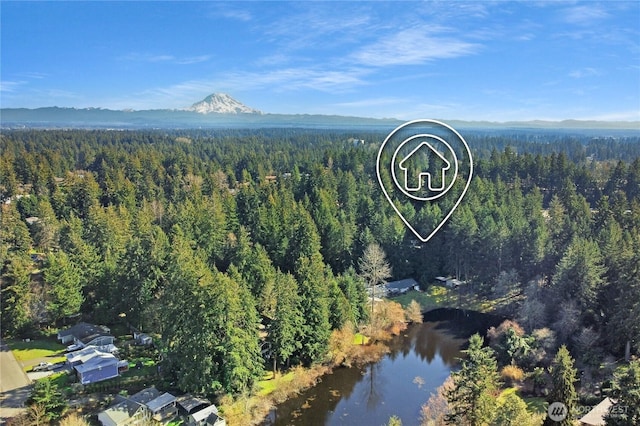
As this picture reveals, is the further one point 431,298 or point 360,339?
point 431,298

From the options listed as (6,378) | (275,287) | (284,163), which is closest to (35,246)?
(6,378)

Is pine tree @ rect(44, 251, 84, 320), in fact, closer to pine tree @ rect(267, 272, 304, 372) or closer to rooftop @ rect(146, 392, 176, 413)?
rooftop @ rect(146, 392, 176, 413)

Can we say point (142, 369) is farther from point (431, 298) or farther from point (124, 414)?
point (431, 298)

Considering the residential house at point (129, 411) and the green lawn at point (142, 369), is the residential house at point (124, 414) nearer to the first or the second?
the residential house at point (129, 411)

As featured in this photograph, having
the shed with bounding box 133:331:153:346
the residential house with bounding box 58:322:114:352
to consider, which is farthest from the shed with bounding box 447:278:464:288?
the residential house with bounding box 58:322:114:352

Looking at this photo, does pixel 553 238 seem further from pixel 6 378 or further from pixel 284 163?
pixel 284 163

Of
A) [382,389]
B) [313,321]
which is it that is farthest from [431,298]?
[313,321]
